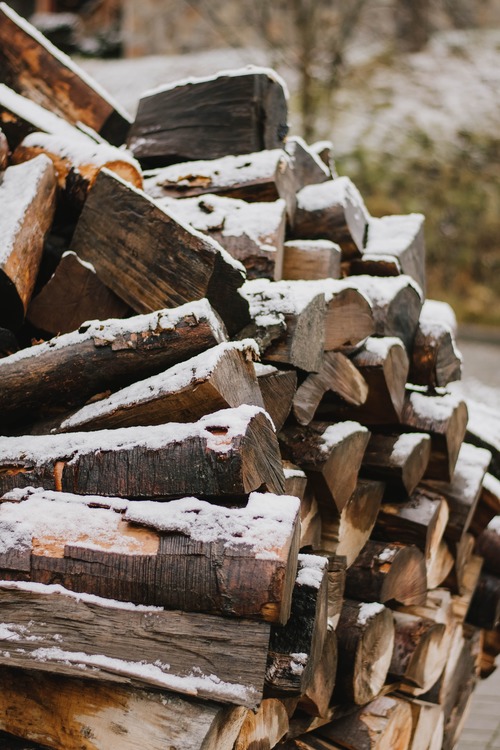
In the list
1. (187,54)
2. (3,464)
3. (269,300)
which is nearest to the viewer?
(3,464)

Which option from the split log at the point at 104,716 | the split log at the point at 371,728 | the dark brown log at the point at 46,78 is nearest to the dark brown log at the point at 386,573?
the split log at the point at 371,728

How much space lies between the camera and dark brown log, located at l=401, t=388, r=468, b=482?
8.45 ft

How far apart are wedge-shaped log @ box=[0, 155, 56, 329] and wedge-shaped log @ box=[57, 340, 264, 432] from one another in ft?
1.33

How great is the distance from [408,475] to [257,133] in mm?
1294

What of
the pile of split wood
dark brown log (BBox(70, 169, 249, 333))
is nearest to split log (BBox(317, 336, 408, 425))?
the pile of split wood

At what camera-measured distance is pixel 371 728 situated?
2.29 metres

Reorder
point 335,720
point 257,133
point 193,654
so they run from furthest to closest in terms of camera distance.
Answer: point 257,133 < point 335,720 < point 193,654

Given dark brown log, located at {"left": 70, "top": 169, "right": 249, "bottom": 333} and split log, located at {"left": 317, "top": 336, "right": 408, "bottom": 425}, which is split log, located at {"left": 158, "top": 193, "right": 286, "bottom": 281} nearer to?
dark brown log, located at {"left": 70, "top": 169, "right": 249, "bottom": 333}

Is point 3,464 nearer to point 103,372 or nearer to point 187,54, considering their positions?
point 103,372

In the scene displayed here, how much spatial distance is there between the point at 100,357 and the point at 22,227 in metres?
0.52

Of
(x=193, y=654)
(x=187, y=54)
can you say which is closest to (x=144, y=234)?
(x=193, y=654)

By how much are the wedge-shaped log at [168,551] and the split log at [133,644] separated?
0.03 meters

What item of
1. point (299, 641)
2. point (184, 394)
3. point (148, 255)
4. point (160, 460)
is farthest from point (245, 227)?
point (299, 641)

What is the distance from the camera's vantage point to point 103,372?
5.68ft
